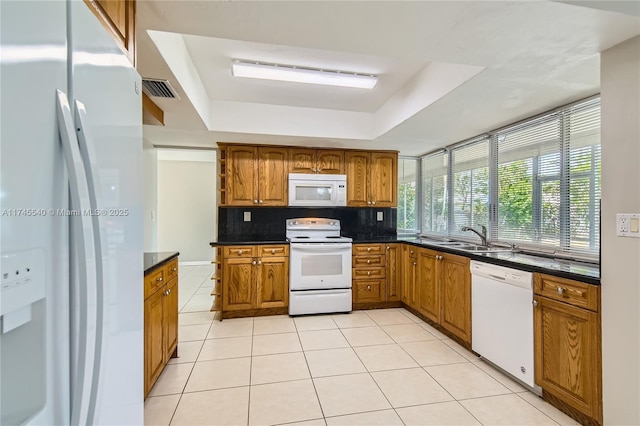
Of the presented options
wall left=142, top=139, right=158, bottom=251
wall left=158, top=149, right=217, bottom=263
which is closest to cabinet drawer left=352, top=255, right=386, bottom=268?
wall left=142, top=139, right=158, bottom=251

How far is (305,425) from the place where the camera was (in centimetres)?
172

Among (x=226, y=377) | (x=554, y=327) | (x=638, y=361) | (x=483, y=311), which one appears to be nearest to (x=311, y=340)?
(x=226, y=377)

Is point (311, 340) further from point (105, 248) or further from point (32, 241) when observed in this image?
point (32, 241)

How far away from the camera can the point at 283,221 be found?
13.8 feet

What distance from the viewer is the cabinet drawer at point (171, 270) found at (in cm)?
224

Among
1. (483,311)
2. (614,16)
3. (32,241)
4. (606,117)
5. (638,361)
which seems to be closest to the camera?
(32,241)

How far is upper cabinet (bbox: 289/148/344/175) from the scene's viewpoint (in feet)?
12.9

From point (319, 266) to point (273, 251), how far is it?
1.93 feet

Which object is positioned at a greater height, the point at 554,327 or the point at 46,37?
the point at 46,37

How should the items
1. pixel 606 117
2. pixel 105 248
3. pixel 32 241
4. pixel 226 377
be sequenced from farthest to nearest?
pixel 226 377 < pixel 606 117 < pixel 105 248 < pixel 32 241

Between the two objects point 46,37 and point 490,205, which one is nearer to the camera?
point 46,37

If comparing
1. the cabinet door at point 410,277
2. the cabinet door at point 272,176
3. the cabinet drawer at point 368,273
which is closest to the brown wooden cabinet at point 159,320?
the cabinet door at point 272,176

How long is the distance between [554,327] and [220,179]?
3.61m

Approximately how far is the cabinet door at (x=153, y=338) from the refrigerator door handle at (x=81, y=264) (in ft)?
4.14
